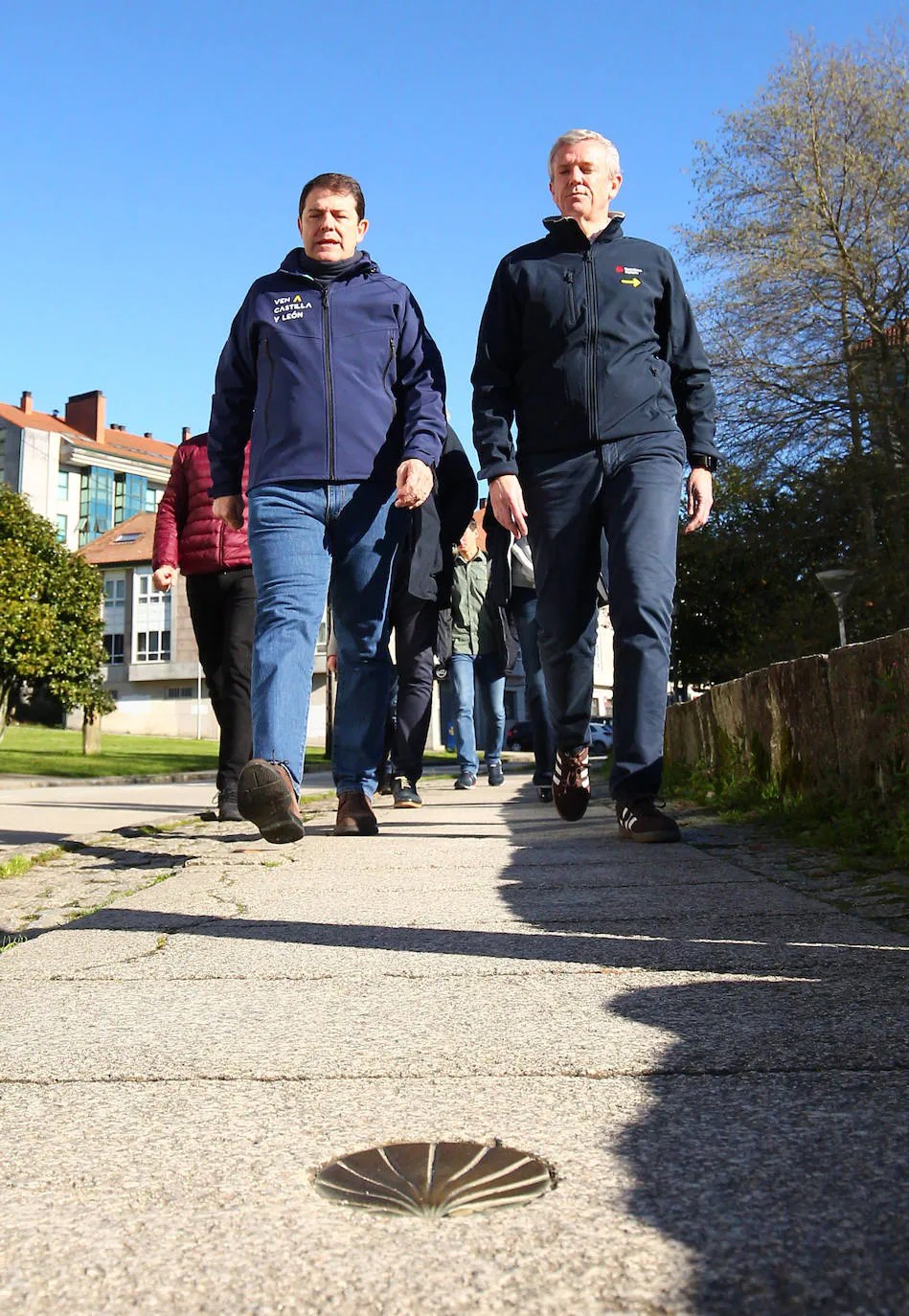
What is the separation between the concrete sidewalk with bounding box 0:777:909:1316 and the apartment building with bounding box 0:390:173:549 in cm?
7270

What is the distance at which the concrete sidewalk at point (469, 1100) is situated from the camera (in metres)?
1.06

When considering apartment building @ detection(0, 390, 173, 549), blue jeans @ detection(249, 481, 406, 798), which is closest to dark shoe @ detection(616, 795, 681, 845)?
blue jeans @ detection(249, 481, 406, 798)

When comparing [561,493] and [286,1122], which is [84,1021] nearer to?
[286,1122]

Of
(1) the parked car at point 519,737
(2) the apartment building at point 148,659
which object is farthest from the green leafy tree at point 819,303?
(2) the apartment building at point 148,659

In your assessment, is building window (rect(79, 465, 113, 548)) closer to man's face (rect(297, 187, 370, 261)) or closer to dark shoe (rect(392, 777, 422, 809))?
dark shoe (rect(392, 777, 422, 809))

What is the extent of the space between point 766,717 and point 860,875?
8.10 ft

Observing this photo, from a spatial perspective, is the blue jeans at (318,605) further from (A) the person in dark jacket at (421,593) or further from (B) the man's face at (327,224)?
(A) the person in dark jacket at (421,593)

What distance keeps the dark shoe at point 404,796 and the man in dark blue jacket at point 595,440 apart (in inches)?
104

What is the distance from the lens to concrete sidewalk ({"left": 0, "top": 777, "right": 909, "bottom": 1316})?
3.49 feet

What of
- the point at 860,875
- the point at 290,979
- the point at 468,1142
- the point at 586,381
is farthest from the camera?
the point at 586,381

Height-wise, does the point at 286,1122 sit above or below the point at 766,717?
below

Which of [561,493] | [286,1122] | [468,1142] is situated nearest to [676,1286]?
[468,1142]

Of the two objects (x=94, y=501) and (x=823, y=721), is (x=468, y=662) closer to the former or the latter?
(x=823, y=721)

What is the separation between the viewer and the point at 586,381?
453cm
